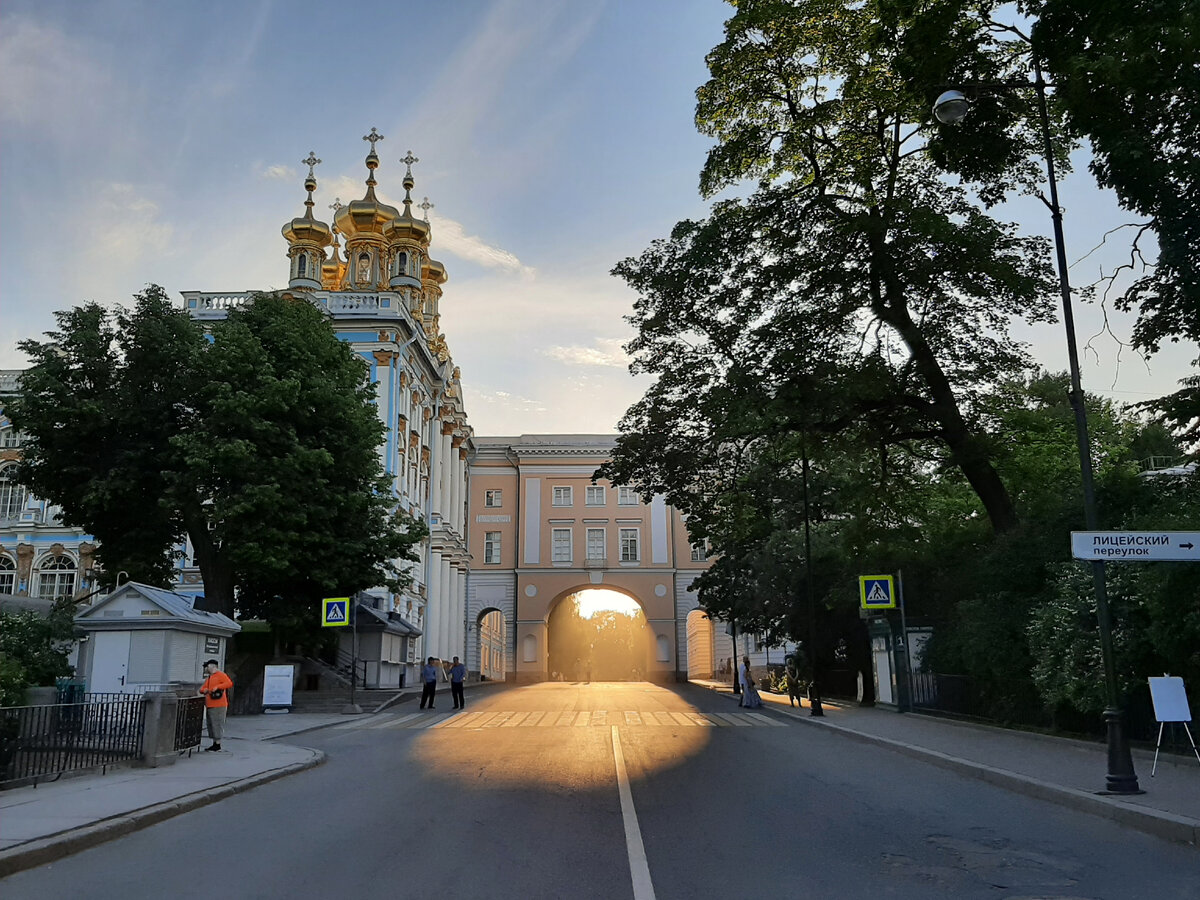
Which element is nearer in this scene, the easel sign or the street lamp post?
the street lamp post

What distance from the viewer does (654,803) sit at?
10.7 metres

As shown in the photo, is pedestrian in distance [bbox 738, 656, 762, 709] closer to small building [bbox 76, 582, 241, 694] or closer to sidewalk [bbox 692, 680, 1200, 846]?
sidewalk [bbox 692, 680, 1200, 846]

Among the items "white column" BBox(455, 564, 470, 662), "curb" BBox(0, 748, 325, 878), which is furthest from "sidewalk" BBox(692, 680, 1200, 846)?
"white column" BBox(455, 564, 470, 662)

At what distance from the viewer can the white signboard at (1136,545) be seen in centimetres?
1118

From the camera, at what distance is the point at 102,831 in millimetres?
8719

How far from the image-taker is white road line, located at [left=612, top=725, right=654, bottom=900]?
265 inches

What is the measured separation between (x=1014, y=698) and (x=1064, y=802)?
9.14m

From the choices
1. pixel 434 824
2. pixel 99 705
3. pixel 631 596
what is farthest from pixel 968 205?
pixel 631 596

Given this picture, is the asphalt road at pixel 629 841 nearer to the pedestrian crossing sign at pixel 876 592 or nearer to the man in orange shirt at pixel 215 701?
the man in orange shirt at pixel 215 701

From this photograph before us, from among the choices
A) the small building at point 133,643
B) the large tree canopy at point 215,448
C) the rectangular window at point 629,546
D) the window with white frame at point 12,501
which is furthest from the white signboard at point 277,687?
the rectangular window at point 629,546

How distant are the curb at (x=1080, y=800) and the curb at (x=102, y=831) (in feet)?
31.0

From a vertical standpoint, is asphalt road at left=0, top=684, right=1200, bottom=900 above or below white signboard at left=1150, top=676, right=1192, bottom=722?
below

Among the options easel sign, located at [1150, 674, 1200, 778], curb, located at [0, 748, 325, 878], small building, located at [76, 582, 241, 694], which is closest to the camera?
curb, located at [0, 748, 325, 878]

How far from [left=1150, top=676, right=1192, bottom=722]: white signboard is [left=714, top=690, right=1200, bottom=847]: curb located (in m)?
1.59
